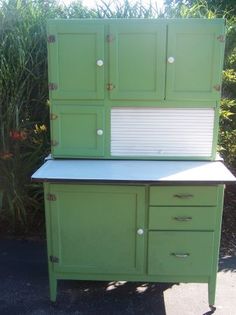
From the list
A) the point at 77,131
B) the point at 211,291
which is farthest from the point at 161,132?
the point at 211,291

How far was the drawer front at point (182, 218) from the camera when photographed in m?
2.45

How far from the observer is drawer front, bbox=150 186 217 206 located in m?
2.41

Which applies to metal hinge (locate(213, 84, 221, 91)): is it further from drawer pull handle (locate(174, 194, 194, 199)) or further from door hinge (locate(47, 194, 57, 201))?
door hinge (locate(47, 194, 57, 201))

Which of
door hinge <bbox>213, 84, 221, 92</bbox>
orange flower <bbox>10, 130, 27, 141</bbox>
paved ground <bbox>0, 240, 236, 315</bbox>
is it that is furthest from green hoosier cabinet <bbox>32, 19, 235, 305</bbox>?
orange flower <bbox>10, 130, 27, 141</bbox>

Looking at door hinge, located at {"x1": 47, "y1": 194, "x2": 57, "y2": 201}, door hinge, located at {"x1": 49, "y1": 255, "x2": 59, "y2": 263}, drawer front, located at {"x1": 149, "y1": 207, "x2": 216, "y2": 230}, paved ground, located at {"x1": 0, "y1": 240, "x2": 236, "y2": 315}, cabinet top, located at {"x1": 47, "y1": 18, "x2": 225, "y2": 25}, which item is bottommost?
paved ground, located at {"x1": 0, "y1": 240, "x2": 236, "y2": 315}

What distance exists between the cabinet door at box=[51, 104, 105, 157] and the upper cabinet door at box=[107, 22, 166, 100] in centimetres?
24

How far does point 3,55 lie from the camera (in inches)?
135

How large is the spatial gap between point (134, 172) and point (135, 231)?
43 cm

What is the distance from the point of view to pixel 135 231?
2508 millimetres

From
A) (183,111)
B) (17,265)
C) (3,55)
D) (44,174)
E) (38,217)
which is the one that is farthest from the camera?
(38,217)

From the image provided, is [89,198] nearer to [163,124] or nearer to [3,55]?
[163,124]

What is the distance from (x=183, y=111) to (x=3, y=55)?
1.88m

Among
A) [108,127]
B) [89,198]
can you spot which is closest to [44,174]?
[89,198]

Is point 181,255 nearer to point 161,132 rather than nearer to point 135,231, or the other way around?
point 135,231
